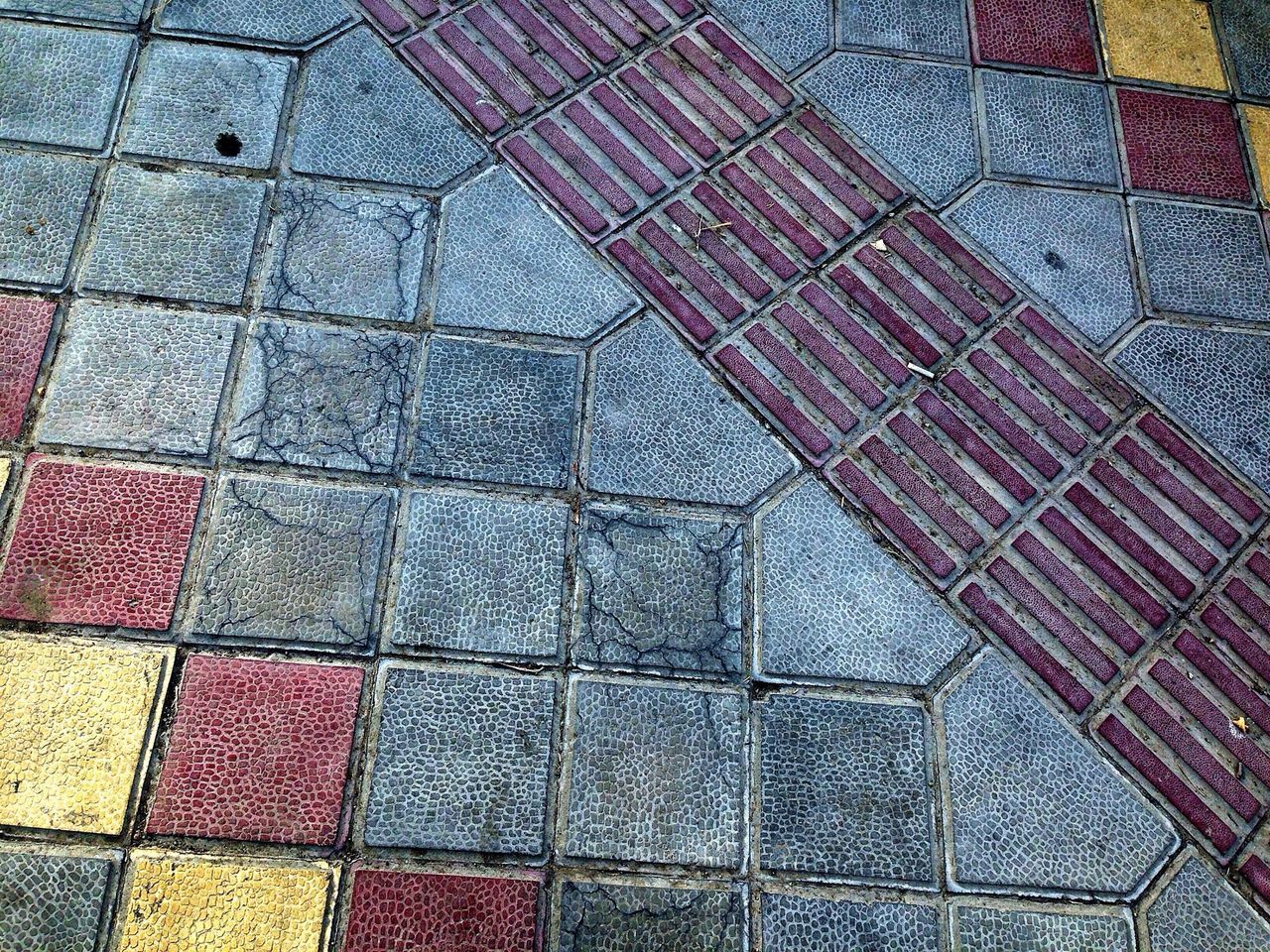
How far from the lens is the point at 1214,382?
9.56 feet

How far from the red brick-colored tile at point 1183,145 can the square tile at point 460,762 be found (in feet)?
9.17

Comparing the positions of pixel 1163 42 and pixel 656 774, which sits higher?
pixel 1163 42

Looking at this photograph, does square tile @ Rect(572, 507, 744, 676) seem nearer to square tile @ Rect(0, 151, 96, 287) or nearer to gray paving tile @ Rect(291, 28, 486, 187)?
gray paving tile @ Rect(291, 28, 486, 187)

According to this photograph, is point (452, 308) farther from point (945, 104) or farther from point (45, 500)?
point (945, 104)

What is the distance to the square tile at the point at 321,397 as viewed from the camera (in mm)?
2541

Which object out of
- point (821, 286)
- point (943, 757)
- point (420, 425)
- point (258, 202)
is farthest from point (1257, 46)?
point (258, 202)

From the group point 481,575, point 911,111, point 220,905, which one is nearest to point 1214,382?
point 911,111

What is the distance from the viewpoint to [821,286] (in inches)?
116

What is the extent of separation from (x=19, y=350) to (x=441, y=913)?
1.94 meters

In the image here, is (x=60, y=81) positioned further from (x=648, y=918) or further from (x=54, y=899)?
(x=648, y=918)

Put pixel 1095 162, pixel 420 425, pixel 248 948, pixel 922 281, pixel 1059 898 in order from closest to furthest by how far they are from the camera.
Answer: pixel 248 948, pixel 1059 898, pixel 420 425, pixel 922 281, pixel 1095 162

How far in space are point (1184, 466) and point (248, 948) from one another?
2.89 m

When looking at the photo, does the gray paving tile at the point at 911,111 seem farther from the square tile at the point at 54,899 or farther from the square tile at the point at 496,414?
the square tile at the point at 54,899

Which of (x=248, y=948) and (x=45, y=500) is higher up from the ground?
(x=45, y=500)
